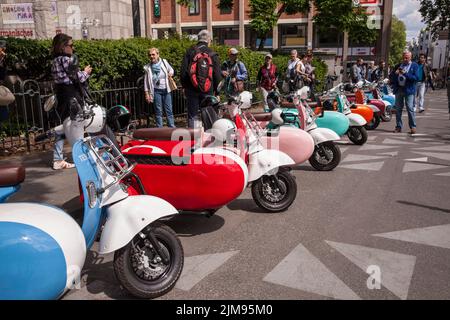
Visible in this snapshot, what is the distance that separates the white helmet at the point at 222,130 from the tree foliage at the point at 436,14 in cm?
4512

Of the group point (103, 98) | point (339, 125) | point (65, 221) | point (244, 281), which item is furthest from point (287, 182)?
point (103, 98)

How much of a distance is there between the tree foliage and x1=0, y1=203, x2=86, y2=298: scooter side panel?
4751cm

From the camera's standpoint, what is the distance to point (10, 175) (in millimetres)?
2875

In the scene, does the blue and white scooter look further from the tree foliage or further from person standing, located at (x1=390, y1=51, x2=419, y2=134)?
the tree foliage

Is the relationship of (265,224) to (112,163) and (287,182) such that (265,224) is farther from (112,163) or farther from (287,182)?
(112,163)

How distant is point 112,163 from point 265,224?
6.43 ft

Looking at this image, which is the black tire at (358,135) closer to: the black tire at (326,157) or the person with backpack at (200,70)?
the black tire at (326,157)

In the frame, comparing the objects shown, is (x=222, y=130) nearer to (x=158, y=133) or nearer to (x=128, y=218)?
(x=158, y=133)

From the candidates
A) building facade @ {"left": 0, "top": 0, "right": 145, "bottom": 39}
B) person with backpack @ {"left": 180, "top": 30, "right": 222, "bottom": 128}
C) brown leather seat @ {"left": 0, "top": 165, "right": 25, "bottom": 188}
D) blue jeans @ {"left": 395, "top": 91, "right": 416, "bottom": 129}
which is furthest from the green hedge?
brown leather seat @ {"left": 0, "top": 165, "right": 25, "bottom": 188}

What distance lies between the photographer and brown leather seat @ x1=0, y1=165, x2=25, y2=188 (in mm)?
2857

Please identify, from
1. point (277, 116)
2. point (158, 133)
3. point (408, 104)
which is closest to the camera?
point (158, 133)

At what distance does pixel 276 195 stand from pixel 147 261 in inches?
87.2

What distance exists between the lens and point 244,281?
3.36 meters

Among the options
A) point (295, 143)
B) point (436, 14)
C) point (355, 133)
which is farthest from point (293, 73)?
point (436, 14)
